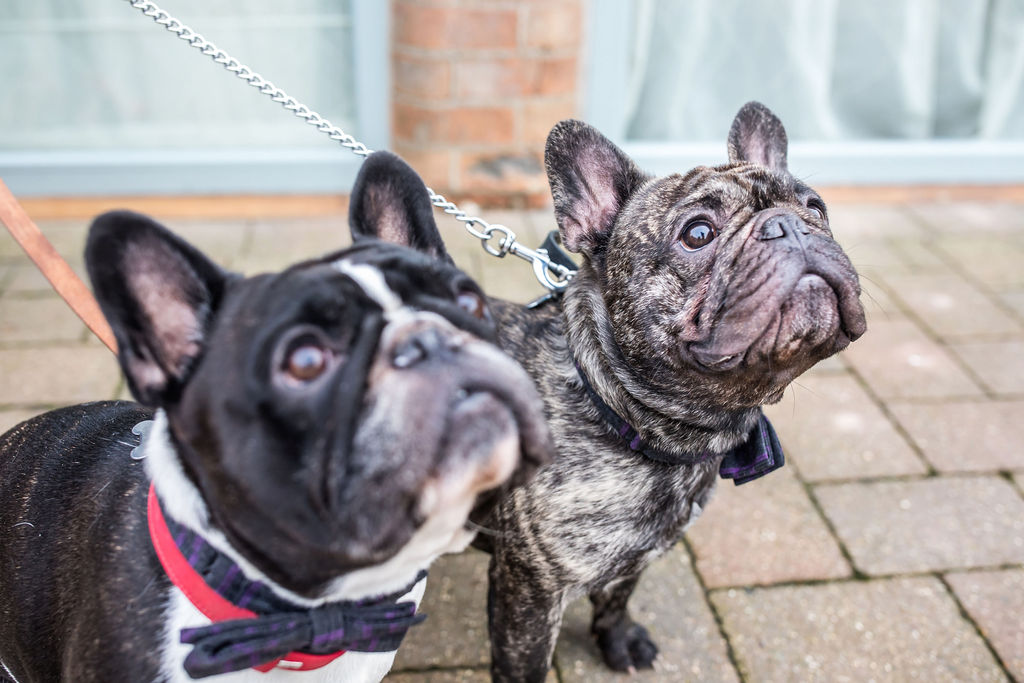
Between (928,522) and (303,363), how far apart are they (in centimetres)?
273

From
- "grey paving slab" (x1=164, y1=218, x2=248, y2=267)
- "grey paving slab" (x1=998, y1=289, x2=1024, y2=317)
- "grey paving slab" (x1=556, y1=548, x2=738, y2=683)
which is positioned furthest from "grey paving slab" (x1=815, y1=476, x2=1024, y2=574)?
"grey paving slab" (x1=164, y1=218, x2=248, y2=267)

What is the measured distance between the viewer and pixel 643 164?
5691mm

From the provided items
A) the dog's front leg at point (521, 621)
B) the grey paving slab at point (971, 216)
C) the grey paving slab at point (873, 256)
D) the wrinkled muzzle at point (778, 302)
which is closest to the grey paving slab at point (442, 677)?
the dog's front leg at point (521, 621)

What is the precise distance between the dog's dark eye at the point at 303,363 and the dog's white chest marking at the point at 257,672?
55 cm

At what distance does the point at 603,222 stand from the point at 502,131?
283 centimetres

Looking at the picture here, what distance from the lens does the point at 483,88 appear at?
4.99 m

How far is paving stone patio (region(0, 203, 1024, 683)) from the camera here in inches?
109

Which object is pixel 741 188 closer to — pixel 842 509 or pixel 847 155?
pixel 842 509

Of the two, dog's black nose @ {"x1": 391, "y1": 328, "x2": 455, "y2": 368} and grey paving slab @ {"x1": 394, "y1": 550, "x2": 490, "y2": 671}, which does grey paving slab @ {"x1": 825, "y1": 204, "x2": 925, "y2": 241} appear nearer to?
grey paving slab @ {"x1": 394, "y1": 550, "x2": 490, "y2": 671}

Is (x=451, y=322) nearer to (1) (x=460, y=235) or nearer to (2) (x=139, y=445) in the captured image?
(2) (x=139, y=445)

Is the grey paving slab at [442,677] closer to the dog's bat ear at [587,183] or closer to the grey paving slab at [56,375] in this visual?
the dog's bat ear at [587,183]

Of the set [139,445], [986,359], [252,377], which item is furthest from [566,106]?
[252,377]

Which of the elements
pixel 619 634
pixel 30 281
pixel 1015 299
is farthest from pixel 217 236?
pixel 1015 299

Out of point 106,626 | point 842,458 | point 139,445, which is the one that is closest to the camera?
point 106,626
